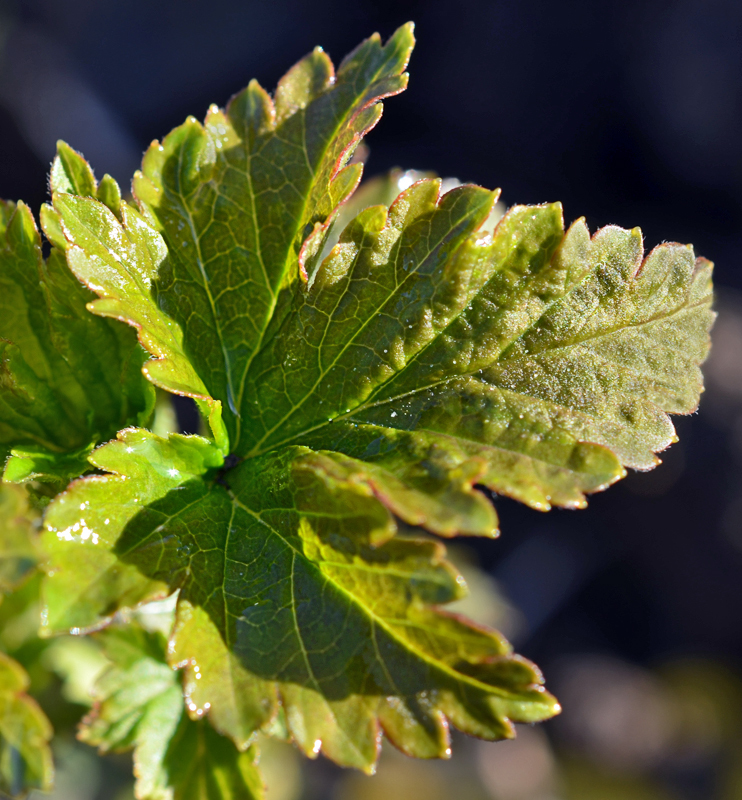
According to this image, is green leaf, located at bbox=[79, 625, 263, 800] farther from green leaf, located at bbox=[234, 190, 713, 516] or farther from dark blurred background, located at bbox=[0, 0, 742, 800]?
dark blurred background, located at bbox=[0, 0, 742, 800]

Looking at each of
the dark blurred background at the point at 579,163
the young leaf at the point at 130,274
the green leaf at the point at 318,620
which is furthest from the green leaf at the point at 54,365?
the dark blurred background at the point at 579,163

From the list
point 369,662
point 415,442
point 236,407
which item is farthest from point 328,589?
point 236,407

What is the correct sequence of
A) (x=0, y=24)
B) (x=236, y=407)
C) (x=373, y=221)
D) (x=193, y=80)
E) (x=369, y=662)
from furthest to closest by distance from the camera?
1. (x=193, y=80)
2. (x=0, y=24)
3. (x=236, y=407)
4. (x=373, y=221)
5. (x=369, y=662)

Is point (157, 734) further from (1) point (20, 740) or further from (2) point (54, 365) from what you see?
(2) point (54, 365)

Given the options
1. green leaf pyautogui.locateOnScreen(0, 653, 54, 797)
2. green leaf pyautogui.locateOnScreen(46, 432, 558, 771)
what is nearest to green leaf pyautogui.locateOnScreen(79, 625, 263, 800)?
green leaf pyautogui.locateOnScreen(46, 432, 558, 771)

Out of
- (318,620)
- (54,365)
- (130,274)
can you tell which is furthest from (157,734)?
(130,274)

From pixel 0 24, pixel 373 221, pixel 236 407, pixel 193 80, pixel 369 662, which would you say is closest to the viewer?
pixel 369 662

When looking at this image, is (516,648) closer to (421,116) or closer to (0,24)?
(421,116)
